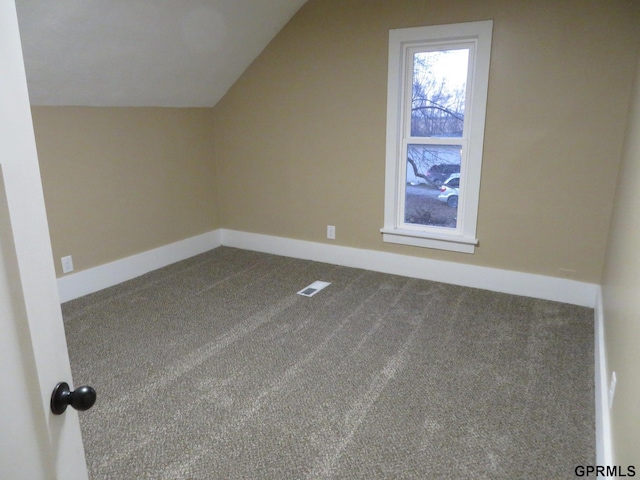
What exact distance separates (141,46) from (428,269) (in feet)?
8.63

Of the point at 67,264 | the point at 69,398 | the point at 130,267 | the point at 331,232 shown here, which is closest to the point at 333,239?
the point at 331,232

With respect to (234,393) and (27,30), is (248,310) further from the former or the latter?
(27,30)

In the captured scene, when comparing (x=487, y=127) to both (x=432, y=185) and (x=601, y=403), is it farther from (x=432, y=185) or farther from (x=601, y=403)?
(x=601, y=403)

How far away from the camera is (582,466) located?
1.78 m

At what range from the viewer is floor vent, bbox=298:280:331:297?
11.4 feet

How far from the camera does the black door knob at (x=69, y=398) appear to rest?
0.84m

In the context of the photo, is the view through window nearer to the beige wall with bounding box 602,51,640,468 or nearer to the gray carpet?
the gray carpet

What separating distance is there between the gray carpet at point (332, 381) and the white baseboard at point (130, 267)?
95 mm

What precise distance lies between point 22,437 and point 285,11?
364 cm

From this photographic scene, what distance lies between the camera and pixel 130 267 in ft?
12.6

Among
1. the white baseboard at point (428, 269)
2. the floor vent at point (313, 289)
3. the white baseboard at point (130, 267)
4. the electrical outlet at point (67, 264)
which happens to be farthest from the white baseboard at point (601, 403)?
the electrical outlet at point (67, 264)

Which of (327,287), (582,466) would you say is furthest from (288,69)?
(582,466)

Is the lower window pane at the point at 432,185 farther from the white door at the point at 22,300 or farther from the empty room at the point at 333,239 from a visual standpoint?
the white door at the point at 22,300

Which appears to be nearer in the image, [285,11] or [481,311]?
[481,311]
